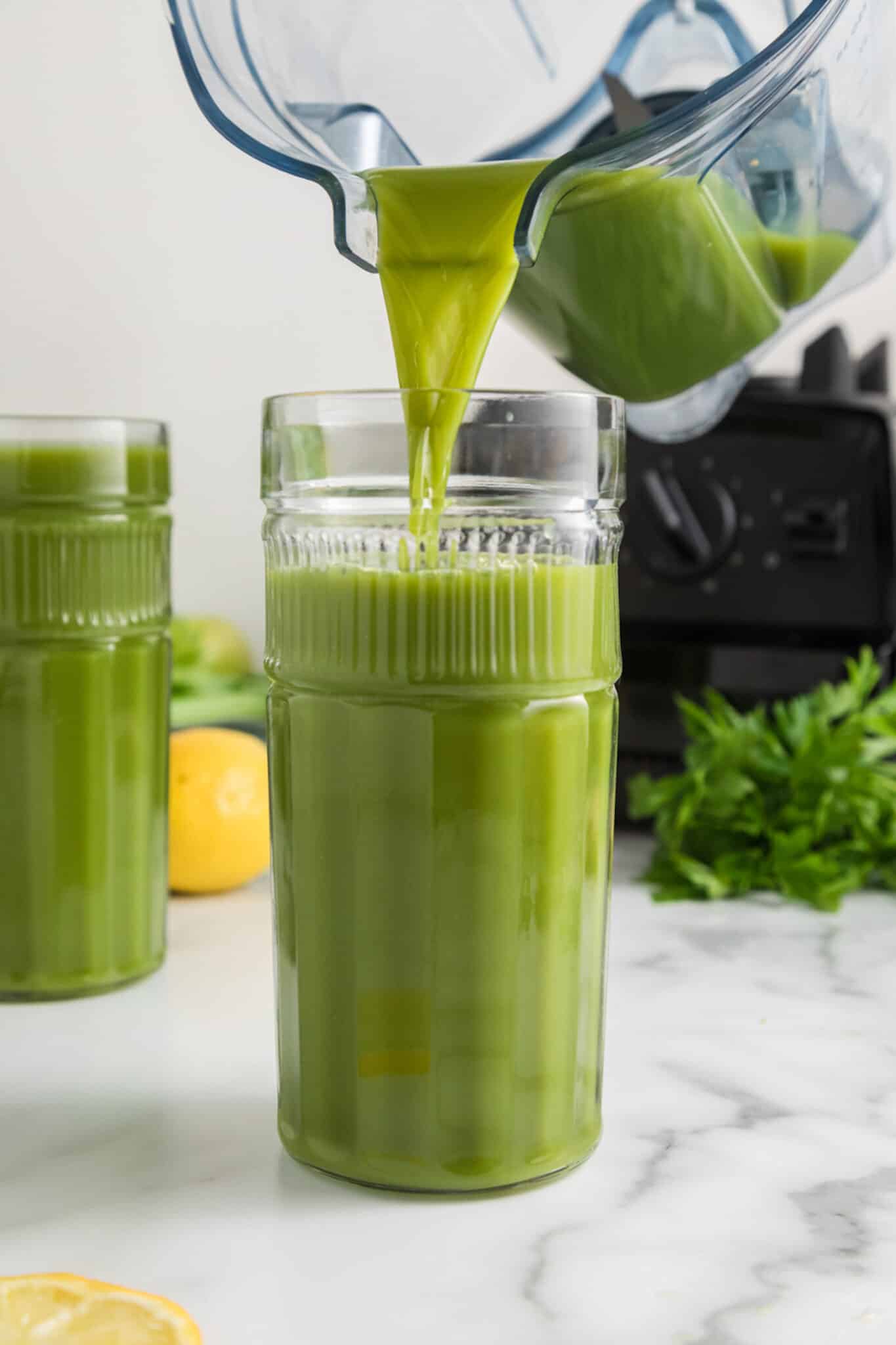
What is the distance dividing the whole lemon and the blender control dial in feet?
1.27

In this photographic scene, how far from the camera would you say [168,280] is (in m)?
1.62

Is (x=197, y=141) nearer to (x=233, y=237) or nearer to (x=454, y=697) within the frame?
(x=233, y=237)

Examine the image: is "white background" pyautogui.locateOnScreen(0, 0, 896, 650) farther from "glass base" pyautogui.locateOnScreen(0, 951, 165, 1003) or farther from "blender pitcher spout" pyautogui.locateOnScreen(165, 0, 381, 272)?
"blender pitcher spout" pyautogui.locateOnScreen(165, 0, 381, 272)

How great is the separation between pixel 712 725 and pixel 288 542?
0.60 meters

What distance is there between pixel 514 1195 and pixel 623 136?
43cm

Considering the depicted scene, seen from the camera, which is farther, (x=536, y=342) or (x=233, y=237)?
(x=233, y=237)

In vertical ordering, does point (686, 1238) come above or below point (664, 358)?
below

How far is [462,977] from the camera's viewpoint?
627 mm

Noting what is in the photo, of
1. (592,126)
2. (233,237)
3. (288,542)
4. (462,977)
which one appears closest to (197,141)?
(233,237)

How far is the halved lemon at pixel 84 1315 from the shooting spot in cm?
51

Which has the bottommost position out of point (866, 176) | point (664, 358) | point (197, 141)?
point (664, 358)

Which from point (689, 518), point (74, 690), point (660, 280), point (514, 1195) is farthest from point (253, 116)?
point (689, 518)

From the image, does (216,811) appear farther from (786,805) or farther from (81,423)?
(786,805)

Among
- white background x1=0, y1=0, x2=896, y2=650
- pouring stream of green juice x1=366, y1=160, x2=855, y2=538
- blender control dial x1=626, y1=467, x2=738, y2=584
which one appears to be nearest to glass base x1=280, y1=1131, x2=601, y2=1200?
pouring stream of green juice x1=366, y1=160, x2=855, y2=538
